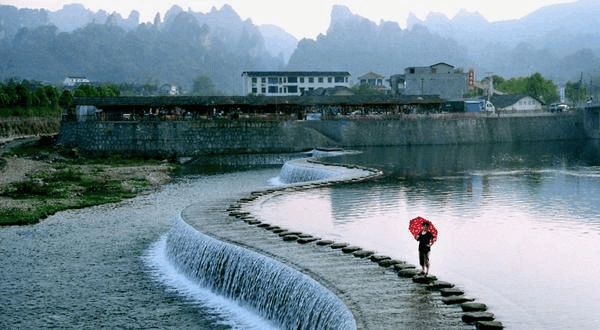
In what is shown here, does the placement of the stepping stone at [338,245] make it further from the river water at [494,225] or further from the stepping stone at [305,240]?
the river water at [494,225]

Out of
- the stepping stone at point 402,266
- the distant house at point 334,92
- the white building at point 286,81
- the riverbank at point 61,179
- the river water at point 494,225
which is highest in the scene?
the white building at point 286,81

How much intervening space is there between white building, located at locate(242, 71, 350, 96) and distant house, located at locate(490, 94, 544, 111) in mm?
47858

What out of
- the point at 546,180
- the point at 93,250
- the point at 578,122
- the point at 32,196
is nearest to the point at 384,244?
the point at 93,250

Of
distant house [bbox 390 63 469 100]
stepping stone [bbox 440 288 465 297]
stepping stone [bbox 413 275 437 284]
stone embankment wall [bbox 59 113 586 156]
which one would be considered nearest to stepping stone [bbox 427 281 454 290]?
stepping stone [bbox 413 275 437 284]

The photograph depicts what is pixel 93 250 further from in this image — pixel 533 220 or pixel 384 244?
pixel 533 220

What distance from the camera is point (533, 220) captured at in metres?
39.8

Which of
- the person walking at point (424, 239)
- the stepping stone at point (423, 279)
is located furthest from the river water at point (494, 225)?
the person walking at point (424, 239)

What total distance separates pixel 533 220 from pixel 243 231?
15.4 metres

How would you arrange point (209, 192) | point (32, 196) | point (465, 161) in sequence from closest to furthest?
point (32, 196) → point (209, 192) → point (465, 161)

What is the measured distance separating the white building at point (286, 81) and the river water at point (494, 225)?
106m

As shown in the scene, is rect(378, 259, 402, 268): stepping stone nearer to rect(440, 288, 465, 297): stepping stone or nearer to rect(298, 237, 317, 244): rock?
rect(440, 288, 465, 297): stepping stone

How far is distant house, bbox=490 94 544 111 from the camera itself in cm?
13825

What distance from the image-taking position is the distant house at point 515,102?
138 meters

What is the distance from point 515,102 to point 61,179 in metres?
92.3
